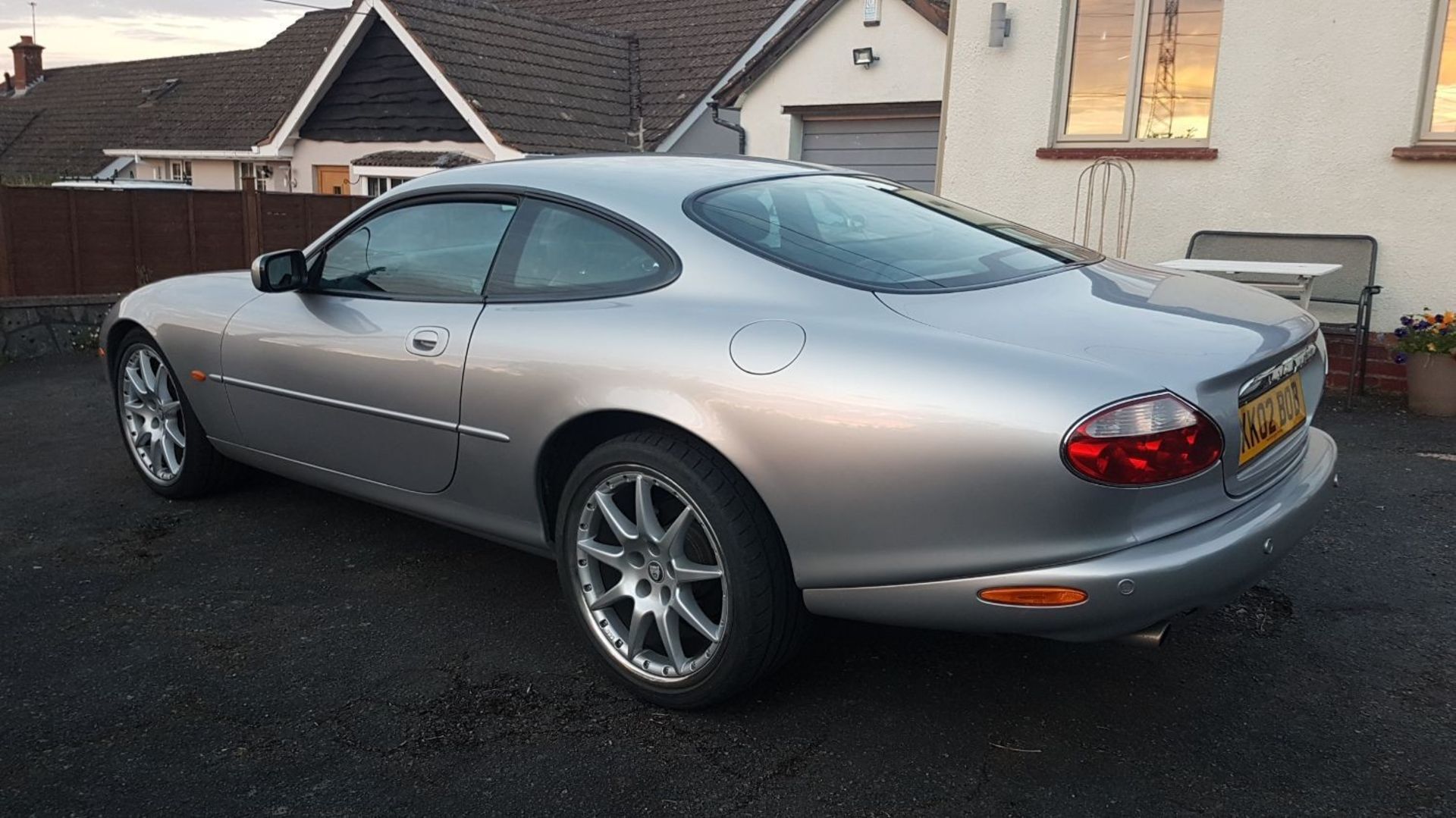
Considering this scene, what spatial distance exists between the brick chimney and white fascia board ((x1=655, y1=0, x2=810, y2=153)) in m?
24.9

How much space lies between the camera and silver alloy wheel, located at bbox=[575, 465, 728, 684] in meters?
2.87

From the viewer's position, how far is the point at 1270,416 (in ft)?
9.09

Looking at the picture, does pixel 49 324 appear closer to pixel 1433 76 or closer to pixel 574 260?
pixel 574 260

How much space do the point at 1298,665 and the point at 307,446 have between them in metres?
3.21

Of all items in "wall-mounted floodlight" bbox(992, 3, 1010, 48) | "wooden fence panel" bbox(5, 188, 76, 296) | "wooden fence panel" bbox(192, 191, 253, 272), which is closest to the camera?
"wall-mounted floodlight" bbox(992, 3, 1010, 48)

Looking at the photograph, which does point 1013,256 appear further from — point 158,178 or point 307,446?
point 158,178

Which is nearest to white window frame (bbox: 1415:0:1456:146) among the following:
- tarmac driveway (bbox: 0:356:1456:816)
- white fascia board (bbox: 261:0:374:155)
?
tarmac driveway (bbox: 0:356:1456:816)

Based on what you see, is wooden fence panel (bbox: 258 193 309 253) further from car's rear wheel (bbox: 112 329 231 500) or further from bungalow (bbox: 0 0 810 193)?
car's rear wheel (bbox: 112 329 231 500)

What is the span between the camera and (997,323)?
267cm

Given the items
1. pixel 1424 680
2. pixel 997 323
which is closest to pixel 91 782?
pixel 997 323

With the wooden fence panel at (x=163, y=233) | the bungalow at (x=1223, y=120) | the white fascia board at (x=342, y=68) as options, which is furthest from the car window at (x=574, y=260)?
the white fascia board at (x=342, y=68)

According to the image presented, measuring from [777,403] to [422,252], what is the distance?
5.48ft

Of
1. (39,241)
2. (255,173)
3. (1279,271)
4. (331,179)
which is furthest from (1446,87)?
(255,173)

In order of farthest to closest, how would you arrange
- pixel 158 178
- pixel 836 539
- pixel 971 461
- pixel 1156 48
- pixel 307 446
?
pixel 158 178 < pixel 1156 48 < pixel 307 446 < pixel 836 539 < pixel 971 461
